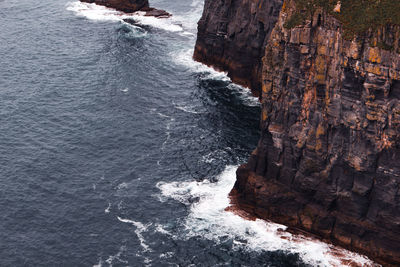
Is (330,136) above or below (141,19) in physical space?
below

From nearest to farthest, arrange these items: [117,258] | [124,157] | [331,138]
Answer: [331,138] < [117,258] < [124,157]

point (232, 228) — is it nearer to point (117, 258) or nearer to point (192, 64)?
point (117, 258)

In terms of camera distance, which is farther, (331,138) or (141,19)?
(141,19)

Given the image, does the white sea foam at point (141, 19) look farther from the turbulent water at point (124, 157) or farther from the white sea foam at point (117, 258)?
the white sea foam at point (117, 258)

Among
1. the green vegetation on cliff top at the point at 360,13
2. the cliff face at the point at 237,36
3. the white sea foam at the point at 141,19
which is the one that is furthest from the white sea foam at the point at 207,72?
the green vegetation on cliff top at the point at 360,13

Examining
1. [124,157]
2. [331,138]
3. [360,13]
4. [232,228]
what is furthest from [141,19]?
[360,13]

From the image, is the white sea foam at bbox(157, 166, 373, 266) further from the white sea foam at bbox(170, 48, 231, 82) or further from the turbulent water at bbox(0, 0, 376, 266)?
the white sea foam at bbox(170, 48, 231, 82)
